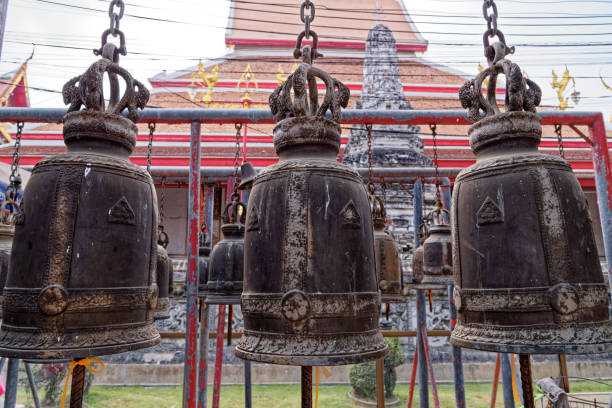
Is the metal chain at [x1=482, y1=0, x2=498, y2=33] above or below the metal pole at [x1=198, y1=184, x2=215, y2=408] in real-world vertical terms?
above

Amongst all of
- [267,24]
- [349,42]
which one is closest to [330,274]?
[349,42]

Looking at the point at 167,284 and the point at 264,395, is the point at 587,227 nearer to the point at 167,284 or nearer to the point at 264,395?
the point at 167,284

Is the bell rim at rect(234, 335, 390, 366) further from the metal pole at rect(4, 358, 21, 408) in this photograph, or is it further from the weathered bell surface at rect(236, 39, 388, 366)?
the metal pole at rect(4, 358, 21, 408)

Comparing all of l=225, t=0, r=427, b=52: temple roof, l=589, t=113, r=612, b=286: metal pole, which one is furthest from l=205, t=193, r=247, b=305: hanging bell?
l=225, t=0, r=427, b=52: temple roof

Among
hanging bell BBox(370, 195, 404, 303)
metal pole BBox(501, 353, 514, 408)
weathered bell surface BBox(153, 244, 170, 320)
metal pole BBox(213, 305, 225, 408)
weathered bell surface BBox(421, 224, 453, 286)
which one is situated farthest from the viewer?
metal pole BBox(213, 305, 225, 408)

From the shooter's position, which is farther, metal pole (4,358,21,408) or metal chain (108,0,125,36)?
metal pole (4,358,21,408)

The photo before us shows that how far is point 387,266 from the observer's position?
306 cm

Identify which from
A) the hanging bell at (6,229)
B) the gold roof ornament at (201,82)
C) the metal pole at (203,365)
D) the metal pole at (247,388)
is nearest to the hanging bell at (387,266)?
the metal pole at (203,365)

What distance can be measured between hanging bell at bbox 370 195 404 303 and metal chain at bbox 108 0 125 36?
1.98 metres

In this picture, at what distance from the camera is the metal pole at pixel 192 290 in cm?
263

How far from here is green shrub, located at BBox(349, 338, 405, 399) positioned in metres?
6.54

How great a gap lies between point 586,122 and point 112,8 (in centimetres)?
359

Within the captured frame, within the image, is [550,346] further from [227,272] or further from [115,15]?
[115,15]

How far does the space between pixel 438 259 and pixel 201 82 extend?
10.4m
